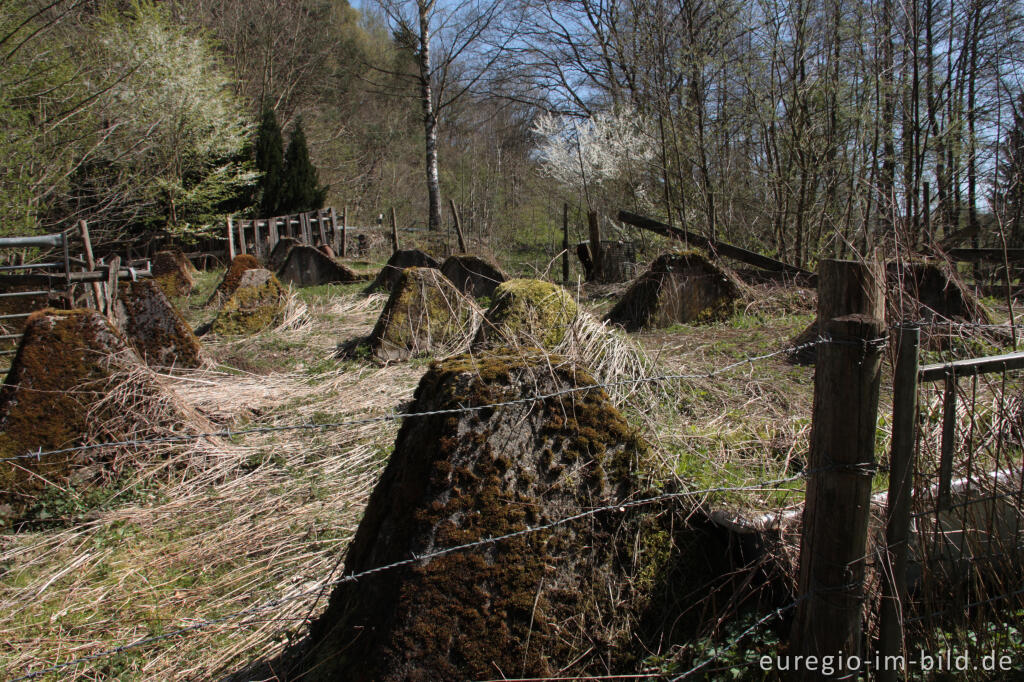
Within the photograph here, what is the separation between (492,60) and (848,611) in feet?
77.6

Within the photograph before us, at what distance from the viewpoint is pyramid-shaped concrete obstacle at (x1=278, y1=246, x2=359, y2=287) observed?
1336cm

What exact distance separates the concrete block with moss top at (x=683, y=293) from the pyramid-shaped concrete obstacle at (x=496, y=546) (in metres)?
5.39

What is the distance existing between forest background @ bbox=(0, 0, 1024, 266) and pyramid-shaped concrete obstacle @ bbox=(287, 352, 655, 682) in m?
1.16

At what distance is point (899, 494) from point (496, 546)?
117cm

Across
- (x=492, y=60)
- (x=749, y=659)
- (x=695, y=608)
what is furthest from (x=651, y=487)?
(x=492, y=60)

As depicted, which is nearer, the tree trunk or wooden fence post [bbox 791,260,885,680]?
wooden fence post [bbox 791,260,885,680]

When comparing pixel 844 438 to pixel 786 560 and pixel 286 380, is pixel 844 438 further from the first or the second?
pixel 286 380

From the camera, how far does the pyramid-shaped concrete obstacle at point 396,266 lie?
11.3 metres

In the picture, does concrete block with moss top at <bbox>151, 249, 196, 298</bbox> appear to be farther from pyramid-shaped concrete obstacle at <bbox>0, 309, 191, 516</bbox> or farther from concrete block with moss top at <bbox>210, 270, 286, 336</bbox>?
pyramid-shaped concrete obstacle at <bbox>0, 309, 191, 516</bbox>

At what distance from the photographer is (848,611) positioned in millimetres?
1852

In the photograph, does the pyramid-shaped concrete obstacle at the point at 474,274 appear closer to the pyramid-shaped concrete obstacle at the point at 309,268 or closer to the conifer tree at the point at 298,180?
the pyramid-shaped concrete obstacle at the point at 309,268

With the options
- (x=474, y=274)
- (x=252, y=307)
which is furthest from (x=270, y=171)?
(x=252, y=307)

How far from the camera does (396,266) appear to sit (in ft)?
40.6

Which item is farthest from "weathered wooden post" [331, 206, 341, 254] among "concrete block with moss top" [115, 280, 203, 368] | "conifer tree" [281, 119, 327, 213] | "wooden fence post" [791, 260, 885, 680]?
"wooden fence post" [791, 260, 885, 680]
